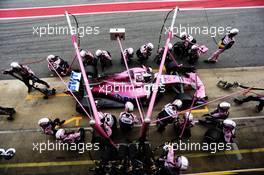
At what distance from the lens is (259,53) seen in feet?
50.3

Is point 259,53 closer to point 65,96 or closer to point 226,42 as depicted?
point 226,42

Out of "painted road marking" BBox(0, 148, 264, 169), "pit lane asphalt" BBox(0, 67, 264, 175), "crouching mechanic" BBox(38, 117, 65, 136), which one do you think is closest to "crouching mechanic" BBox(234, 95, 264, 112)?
"pit lane asphalt" BBox(0, 67, 264, 175)

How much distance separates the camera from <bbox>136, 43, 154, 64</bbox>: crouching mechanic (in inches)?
554

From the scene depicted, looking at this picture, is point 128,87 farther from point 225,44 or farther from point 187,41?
point 225,44

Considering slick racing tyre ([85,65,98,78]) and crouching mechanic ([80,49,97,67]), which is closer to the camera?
slick racing tyre ([85,65,98,78])

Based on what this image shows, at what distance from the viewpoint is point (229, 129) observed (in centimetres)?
1038

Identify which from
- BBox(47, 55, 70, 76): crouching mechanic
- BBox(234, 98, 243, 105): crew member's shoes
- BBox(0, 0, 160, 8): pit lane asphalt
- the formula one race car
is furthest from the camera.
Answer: BBox(0, 0, 160, 8): pit lane asphalt

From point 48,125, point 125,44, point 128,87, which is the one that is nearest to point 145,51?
point 125,44

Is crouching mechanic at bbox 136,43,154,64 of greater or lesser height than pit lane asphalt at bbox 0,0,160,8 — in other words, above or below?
below

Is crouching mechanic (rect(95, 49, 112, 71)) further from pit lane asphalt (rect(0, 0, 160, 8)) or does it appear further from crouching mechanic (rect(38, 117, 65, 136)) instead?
pit lane asphalt (rect(0, 0, 160, 8))

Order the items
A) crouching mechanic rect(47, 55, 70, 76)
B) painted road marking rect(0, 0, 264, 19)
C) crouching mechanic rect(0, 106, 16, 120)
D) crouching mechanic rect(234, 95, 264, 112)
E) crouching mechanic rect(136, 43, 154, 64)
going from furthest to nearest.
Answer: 1. painted road marking rect(0, 0, 264, 19)
2. crouching mechanic rect(136, 43, 154, 64)
3. crouching mechanic rect(47, 55, 70, 76)
4. crouching mechanic rect(0, 106, 16, 120)
5. crouching mechanic rect(234, 95, 264, 112)

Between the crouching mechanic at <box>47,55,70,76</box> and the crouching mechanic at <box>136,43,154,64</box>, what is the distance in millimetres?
3243

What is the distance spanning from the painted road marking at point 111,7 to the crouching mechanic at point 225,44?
5359mm

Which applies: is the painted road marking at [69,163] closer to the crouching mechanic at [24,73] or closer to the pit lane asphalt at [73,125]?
the pit lane asphalt at [73,125]
